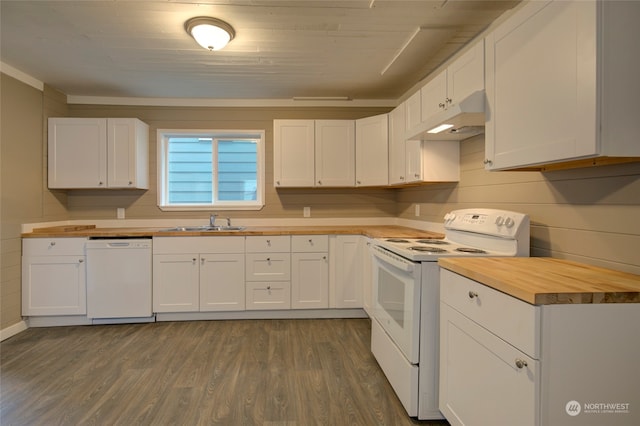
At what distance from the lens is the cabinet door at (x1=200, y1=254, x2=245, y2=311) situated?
3.17m

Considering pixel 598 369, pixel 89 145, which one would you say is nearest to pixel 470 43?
pixel 598 369

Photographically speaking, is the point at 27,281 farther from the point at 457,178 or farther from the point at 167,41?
the point at 457,178

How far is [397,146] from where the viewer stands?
3.10m

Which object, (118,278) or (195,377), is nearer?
(195,377)

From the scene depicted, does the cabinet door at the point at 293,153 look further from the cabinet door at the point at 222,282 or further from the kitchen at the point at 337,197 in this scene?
the cabinet door at the point at 222,282

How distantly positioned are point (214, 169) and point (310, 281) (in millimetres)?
1834

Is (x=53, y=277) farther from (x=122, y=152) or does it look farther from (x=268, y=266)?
(x=268, y=266)

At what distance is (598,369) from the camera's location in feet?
3.33

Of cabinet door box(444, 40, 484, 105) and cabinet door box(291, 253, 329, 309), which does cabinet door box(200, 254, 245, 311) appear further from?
cabinet door box(444, 40, 484, 105)

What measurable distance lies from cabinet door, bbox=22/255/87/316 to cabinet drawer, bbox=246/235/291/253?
164 cm

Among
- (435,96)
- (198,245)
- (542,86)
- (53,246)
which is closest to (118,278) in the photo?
(53,246)

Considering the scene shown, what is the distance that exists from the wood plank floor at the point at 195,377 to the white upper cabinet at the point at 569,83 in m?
1.59

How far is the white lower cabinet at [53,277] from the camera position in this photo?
9.88ft

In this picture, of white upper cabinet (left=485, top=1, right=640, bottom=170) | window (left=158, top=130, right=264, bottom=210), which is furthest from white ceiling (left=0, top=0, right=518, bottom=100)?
white upper cabinet (left=485, top=1, right=640, bottom=170)
